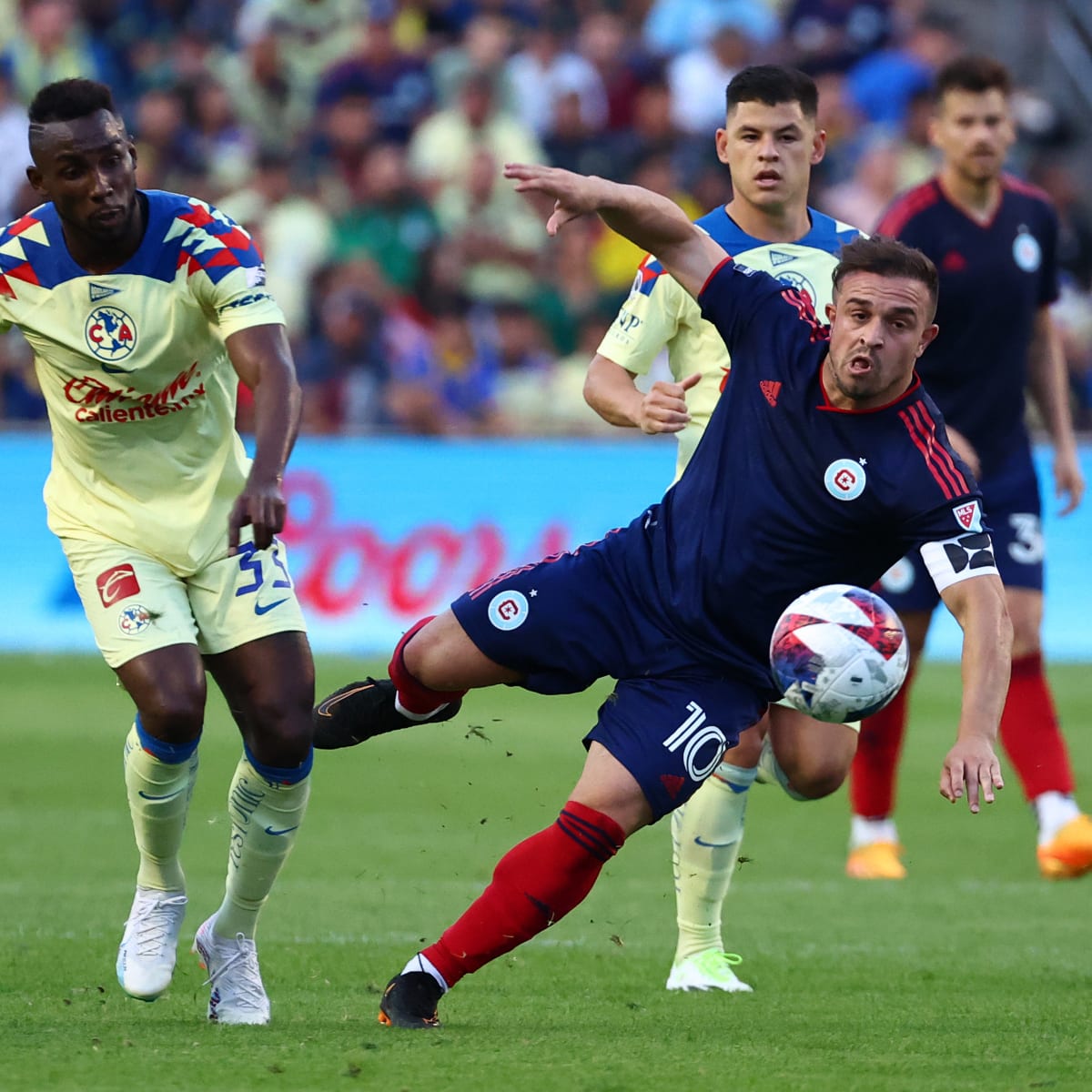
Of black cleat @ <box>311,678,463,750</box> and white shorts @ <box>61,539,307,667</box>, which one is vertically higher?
white shorts @ <box>61,539,307,667</box>

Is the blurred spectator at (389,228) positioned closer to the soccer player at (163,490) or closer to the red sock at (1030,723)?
the red sock at (1030,723)

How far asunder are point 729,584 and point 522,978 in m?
1.65

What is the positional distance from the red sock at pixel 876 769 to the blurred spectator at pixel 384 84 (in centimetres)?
1008

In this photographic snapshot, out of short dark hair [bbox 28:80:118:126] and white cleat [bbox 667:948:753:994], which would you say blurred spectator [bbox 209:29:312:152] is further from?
white cleat [bbox 667:948:753:994]

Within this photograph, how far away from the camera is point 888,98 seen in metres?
18.0

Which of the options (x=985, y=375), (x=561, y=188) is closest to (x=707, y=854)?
(x=561, y=188)

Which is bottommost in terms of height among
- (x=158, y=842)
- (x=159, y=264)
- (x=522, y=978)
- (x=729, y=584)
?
(x=522, y=978)

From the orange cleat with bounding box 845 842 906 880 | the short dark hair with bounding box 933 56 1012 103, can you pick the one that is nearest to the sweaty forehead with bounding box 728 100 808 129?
the short dark hair with bounding box 933 56 1012 103

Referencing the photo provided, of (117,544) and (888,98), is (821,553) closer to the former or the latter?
(117,544)

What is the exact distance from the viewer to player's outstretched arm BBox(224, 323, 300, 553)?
4973 millimetres

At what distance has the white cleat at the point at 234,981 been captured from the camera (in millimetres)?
5422

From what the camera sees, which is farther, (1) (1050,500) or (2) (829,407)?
(1) (1050,500)

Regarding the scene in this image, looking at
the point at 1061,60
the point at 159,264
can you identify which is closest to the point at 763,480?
the point at 159,264

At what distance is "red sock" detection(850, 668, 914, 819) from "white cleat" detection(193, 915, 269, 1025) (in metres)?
3.55
